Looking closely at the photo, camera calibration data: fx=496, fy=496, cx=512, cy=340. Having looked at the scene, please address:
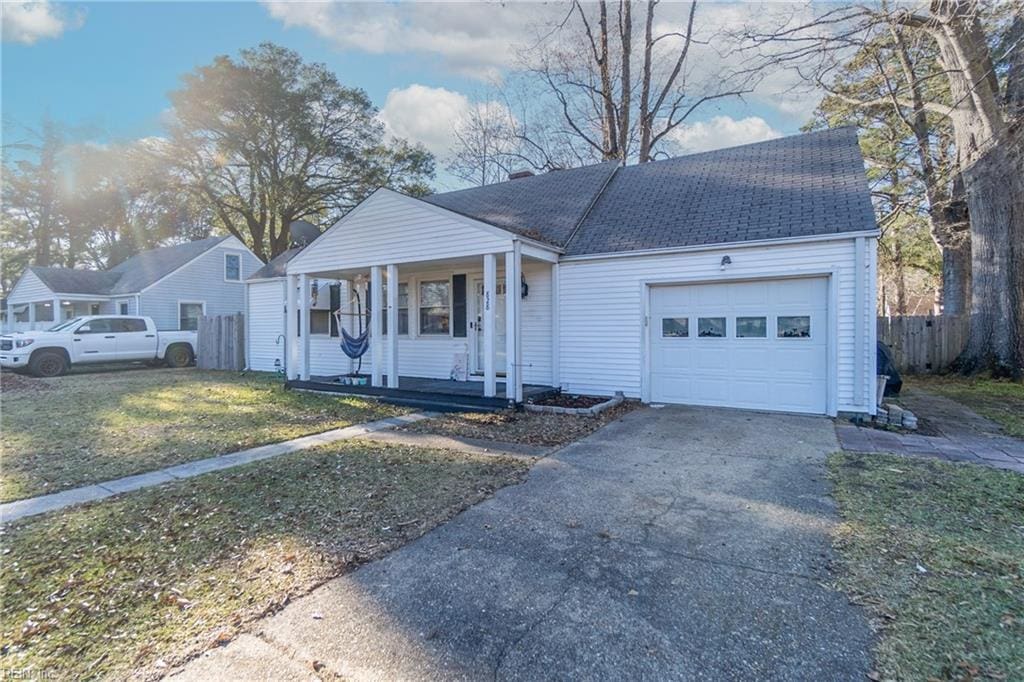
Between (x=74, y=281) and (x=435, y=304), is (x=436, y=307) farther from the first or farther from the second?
(x=74, y=281)

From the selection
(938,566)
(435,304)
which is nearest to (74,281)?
(435,304)

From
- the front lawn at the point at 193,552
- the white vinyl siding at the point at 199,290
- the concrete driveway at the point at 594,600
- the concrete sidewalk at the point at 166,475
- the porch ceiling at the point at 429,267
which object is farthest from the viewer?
the white vinyl siding at the point at 199,290

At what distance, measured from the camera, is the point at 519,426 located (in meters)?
7.09

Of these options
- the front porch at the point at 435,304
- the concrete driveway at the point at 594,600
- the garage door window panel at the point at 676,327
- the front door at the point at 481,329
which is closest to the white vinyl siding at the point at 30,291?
the front porch at the point at 435,304

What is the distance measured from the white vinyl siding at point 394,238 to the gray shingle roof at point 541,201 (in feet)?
3.45

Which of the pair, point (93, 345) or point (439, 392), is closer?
point (439, 392)

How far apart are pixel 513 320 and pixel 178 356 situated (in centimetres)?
1332

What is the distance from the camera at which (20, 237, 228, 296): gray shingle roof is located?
20844 mm

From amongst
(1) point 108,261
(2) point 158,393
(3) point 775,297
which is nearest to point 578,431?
(3) point 775,297

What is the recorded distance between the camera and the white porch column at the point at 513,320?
791 centimetres

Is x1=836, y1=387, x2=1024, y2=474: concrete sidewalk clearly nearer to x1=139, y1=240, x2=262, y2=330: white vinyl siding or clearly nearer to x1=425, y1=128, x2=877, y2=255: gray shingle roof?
x1=425, y1=128, x2=877, y2=255: gray shingle roof

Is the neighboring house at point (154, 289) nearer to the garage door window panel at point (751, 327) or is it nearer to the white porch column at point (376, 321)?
the white porch column at point (376, 321)

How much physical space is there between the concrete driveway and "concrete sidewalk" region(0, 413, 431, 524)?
2.89 m

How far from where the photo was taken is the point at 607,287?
29.5ft
